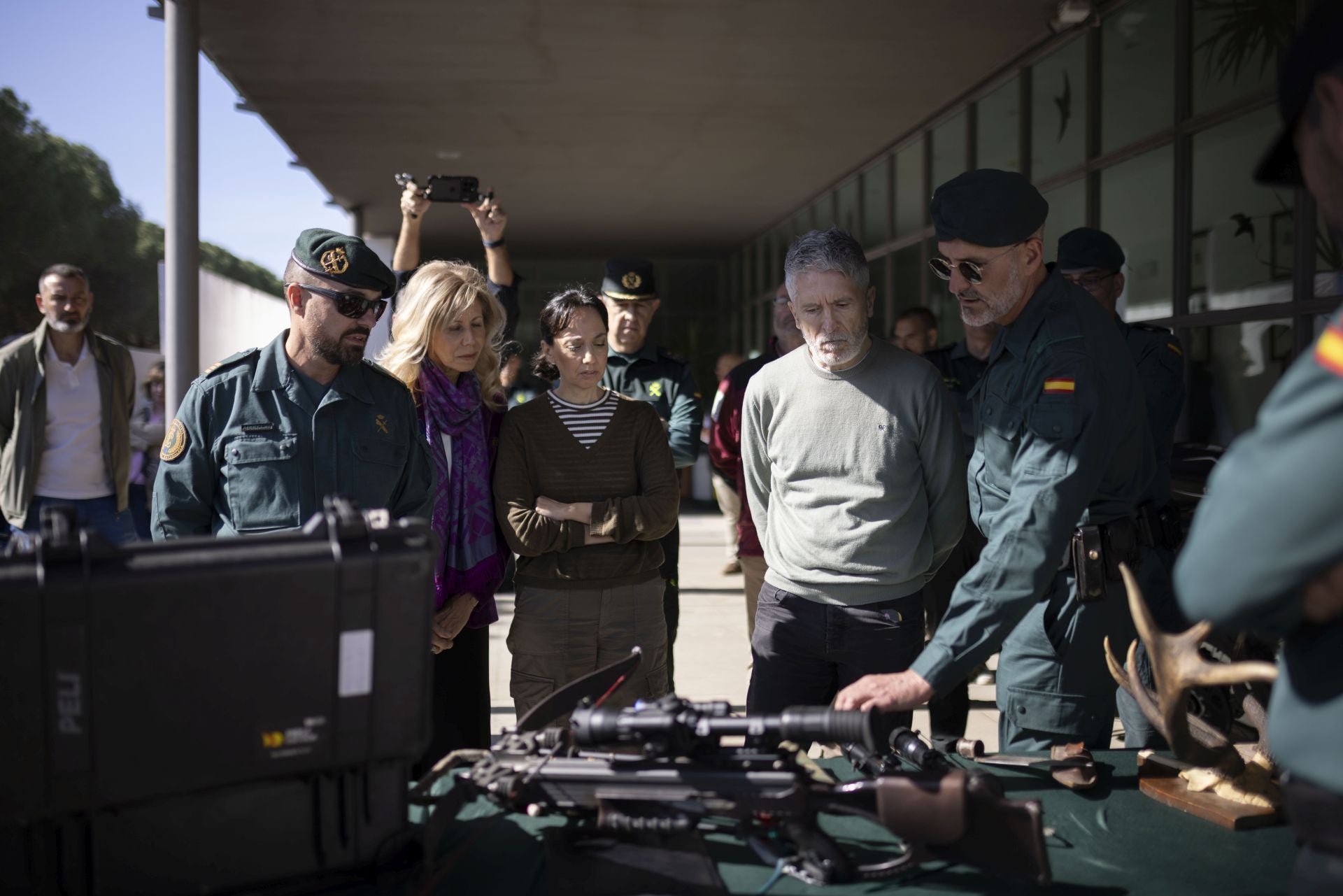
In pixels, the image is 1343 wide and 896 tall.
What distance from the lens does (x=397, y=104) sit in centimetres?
802

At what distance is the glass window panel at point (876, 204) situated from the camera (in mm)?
9617

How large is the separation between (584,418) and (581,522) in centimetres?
35

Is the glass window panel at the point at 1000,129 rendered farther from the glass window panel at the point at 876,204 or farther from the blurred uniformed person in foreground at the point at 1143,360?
the blurred uniformed person in foreground at the point at 1143,360

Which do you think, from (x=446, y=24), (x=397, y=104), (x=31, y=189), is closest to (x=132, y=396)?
(x=446, y=24)

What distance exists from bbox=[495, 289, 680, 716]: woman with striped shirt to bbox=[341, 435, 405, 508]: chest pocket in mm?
571

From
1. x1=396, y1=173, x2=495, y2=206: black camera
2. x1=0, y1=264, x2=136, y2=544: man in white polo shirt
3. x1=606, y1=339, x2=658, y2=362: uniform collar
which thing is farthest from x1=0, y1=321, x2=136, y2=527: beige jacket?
x1=606, y1=339, x2=658, y2=362: uniform collar

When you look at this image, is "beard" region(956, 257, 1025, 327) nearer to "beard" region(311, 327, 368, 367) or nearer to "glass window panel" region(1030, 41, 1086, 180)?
"beard" region(311, 327, 368, 367)

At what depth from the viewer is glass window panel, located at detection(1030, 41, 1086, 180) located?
6.20m

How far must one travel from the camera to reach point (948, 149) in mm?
8227

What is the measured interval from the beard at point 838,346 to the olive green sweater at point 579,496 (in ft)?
2.70

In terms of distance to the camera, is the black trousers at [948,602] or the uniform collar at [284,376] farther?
the black trousers at [948,602]

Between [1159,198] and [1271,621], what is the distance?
4.97 m

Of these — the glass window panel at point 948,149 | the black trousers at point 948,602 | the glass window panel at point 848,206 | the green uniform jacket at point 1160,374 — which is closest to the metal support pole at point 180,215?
the black trousers at point 948,602

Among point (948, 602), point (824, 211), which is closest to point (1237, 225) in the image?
point (948, 602)
